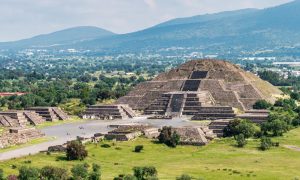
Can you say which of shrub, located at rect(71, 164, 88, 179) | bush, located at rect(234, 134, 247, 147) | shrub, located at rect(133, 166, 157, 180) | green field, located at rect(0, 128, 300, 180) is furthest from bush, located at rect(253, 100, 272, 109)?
shrub, located at rect(71, 164, 88, 179)

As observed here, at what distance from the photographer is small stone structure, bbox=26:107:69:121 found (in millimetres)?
132875

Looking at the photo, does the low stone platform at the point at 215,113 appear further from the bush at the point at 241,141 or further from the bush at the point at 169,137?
the bush at the point at 169,137

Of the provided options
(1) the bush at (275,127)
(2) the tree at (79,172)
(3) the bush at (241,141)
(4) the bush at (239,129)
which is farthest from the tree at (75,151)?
(1) the bush at (275,127)

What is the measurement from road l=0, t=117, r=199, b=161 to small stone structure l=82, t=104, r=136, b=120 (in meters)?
3.93

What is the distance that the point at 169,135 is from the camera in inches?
3826

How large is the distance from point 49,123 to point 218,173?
197 ft

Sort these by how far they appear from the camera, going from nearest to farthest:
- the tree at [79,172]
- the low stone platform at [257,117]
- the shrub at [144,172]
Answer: the tree at [79,172], the shrub at [144,172], the low stone platform at [257,117]

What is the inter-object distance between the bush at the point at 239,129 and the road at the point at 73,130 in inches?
559

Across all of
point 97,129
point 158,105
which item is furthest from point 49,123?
point 158,105

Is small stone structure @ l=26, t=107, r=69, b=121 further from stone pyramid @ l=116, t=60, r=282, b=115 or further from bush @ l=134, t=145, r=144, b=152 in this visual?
bush @ l=134, t=145, r=144, b=152

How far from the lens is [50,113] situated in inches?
5251

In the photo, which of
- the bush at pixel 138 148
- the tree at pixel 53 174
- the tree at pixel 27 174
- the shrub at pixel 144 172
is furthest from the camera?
the bush at pixel 138 148

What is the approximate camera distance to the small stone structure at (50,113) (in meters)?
133

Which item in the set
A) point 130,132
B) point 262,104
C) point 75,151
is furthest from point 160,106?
point 75,151
